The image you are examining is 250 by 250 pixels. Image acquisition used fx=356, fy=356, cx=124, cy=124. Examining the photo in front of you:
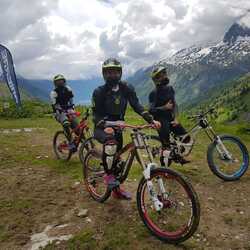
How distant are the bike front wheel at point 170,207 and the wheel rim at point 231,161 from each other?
4005 mm

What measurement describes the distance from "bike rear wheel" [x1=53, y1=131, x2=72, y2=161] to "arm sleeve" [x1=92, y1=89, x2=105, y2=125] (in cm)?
549

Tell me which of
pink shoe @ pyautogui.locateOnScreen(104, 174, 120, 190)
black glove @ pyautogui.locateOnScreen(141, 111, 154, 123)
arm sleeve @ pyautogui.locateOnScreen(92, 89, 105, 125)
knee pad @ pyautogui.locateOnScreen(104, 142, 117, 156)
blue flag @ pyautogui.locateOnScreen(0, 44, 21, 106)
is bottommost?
pink shoe @ pyautogui.locateOnScreen(104, 174, 120, 190)

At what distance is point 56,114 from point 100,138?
19.8 ft

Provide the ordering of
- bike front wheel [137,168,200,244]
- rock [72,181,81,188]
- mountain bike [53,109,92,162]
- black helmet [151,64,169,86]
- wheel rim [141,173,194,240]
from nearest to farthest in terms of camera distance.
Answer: bike front wheel [137,168,200,244] < wheel rim [141,173,194,240] < rock [72,181,81,188] < black helmet [151,64,169,86] < mountain bike [53,109,92,162]

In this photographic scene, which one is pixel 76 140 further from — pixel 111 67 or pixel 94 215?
pixel 111 67

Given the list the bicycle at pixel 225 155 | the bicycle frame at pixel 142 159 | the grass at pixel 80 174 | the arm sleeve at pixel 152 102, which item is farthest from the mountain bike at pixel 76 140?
the bicycle frame at pixel 142 159

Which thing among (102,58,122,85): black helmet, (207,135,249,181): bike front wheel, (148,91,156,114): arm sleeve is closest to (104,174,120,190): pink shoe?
(102,58,122,85): black helmet

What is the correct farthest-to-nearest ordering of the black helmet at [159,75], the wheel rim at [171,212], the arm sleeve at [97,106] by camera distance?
the black helmet at [159,75] → the arm sleeve at [97,106] → the wheel rim at [171,212]

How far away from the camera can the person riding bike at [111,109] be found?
7.89 meters

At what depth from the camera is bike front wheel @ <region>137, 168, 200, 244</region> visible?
238 inches

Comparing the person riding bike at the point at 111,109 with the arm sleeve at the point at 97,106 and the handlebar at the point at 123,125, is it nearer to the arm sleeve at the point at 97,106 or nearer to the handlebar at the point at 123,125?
the arm sleeve at the point at 97,106

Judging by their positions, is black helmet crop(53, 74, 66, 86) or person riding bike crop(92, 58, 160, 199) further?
black helmet crop(53, 74, 66, 86)

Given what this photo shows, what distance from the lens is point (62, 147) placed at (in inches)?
553

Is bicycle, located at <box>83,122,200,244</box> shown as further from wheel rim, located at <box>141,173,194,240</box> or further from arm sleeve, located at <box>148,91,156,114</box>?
arm sleeve, located at <box>148,91,156,114</box>
